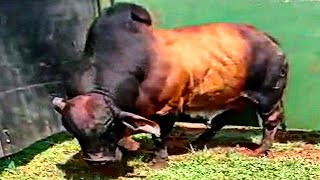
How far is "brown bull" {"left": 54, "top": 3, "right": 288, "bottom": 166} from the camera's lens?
4.74m

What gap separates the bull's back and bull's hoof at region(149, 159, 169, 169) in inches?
15.1

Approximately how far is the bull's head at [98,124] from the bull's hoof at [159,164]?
0.55 m

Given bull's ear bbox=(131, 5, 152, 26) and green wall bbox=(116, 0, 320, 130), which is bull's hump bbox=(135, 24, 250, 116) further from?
green wall bbox=(116, 0, 320, 130)

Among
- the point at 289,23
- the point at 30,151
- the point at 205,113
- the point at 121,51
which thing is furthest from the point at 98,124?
the point at 289,23

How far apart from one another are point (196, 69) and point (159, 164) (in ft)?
2.32

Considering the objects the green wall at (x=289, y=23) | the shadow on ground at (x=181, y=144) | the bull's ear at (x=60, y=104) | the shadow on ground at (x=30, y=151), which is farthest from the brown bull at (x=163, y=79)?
the shadow on ground at (x=30, y=151)

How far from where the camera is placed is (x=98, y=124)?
4.63m

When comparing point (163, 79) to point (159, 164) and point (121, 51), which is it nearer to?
point (121, 51)

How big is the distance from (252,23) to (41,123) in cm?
176

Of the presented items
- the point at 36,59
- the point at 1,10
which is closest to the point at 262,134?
the point at 36,59

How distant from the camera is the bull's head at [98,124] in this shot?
463 cm

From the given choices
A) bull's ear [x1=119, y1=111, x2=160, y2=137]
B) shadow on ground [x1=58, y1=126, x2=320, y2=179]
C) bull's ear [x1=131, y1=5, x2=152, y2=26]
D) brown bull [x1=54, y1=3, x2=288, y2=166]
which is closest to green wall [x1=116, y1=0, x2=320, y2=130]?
shadow on ground [x1=58, y1=126, x2=320, y2=179]

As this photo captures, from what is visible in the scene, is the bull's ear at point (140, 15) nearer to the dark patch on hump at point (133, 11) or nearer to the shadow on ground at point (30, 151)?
the dark patch on hump at point (133, 11)

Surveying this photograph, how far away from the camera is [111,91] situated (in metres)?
4.84
